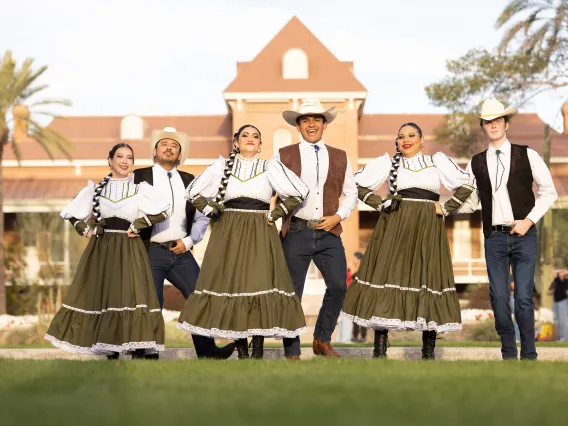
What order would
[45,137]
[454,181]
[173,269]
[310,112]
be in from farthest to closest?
[45,137] < [173,269] < [310,112] < [454,181]

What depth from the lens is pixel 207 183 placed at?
9234 mm

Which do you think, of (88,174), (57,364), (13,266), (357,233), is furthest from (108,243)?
(88,174)

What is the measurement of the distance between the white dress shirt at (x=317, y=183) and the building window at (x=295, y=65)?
29679 mm

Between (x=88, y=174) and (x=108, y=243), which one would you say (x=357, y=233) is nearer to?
(x=88, y=174)

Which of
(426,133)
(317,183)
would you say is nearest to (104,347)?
(317,183)

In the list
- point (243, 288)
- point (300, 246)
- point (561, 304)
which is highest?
point (300, 246)

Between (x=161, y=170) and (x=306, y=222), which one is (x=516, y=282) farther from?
(x=161, y=170)

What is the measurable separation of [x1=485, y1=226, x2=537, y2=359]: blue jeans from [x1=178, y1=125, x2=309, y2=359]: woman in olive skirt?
1.82m

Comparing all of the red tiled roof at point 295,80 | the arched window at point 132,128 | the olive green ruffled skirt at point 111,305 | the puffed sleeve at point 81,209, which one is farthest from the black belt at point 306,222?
the arched window at point 132,128

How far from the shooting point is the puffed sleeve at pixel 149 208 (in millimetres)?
9578

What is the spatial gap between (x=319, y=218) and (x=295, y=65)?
3040 centimetres

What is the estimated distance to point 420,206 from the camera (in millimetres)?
9367

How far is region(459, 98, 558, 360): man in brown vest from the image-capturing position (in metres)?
9.23

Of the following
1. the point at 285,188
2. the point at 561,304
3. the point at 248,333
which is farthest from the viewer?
the point at 561,304
